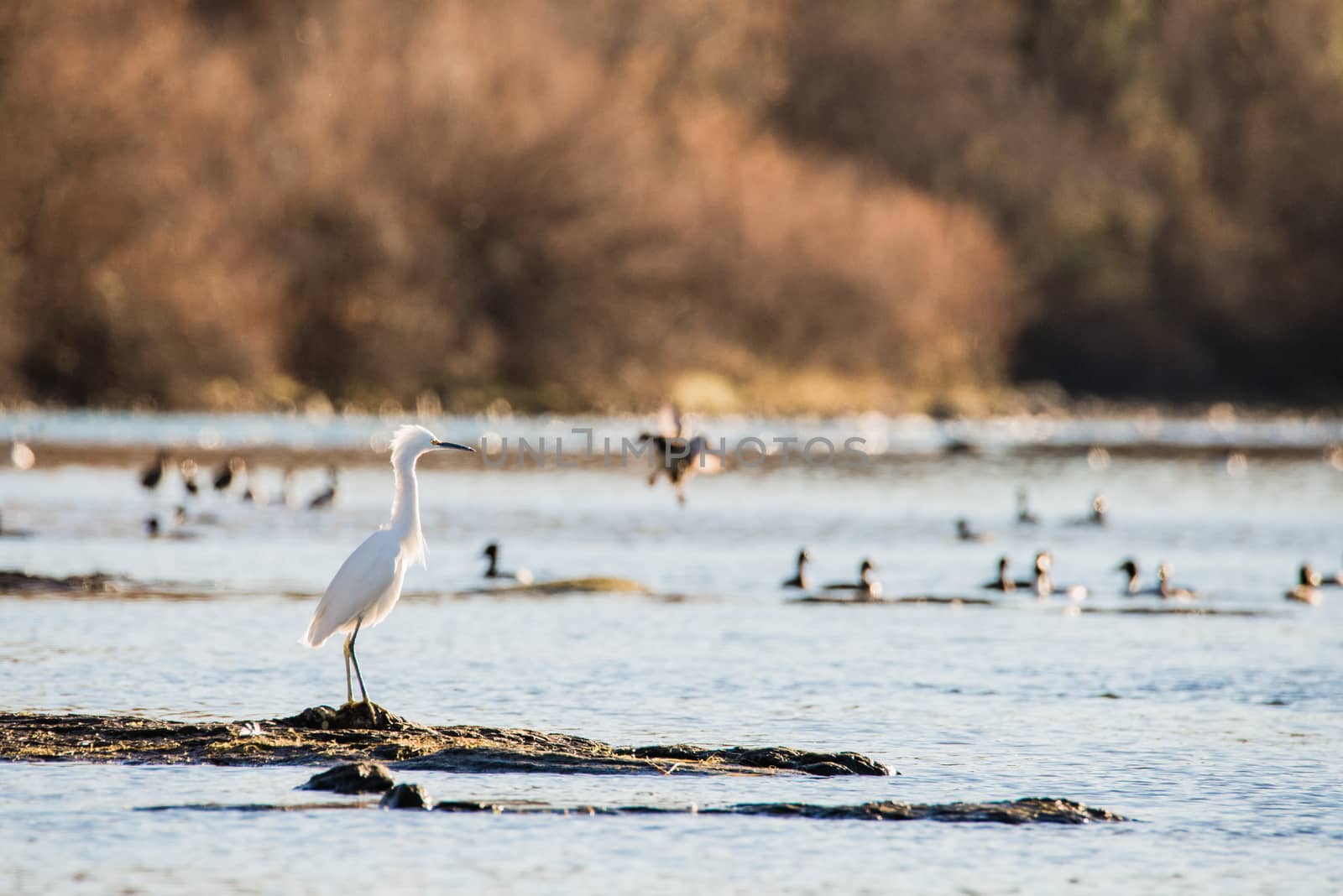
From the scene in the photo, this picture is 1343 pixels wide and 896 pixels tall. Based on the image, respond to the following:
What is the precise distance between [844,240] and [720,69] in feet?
48.9

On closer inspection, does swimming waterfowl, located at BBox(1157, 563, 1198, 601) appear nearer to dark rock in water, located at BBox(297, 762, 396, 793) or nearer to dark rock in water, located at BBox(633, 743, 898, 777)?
dark rock in water, located at BBox(633, 743, 898, 777)

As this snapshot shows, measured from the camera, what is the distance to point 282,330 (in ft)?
256

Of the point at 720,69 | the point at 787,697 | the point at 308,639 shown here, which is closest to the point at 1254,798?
the point at 787,697

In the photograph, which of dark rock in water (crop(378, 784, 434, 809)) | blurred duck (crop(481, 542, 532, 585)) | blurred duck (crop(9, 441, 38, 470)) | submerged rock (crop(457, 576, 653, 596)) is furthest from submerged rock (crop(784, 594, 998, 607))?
blurred duck (crop(9, 441, 38, 470))

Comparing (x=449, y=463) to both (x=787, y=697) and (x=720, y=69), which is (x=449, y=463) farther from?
(x=720, y=69)

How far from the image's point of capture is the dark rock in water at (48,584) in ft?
86.1

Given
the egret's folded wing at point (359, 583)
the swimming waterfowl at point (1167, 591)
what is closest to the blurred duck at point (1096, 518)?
the swimming waterfowl at point (1167, 591)

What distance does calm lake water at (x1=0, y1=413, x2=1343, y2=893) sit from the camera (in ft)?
42.6

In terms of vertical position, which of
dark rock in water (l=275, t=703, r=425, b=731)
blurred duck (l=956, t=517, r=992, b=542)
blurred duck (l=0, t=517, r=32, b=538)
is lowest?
dark rock in water (l=275, t=703, r=425, b=731)

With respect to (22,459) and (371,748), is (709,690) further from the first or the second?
(22,459)

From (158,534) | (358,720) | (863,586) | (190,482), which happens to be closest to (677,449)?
(863,586)

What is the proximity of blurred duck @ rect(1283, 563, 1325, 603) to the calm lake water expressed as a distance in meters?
0.31

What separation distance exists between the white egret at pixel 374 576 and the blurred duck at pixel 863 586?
43.6 ft

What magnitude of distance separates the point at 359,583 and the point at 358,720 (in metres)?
1.01
